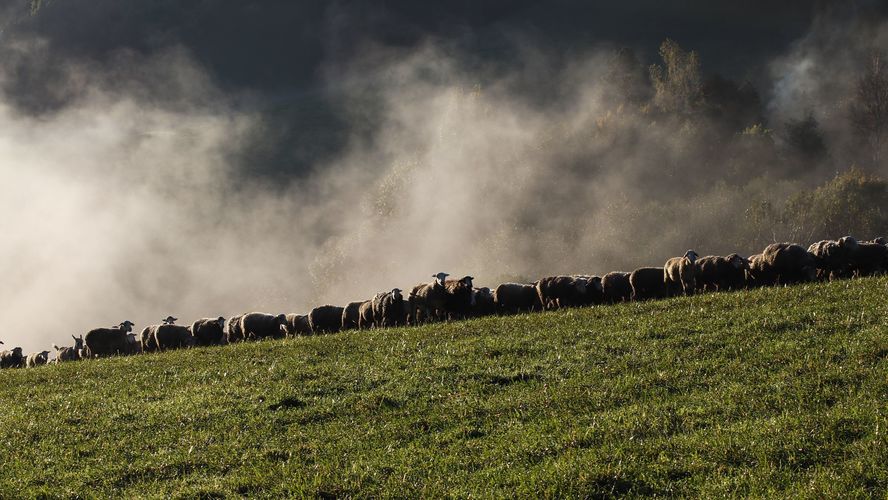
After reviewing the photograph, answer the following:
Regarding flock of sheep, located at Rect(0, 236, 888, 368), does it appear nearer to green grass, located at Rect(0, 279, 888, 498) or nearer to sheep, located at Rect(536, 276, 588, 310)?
sheep, located at Rect(536, 276, 588, 310)

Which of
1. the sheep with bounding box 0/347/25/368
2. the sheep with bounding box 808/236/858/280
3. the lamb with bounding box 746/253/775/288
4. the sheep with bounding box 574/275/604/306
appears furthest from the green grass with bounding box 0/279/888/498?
the sheep with bounding box 0/347/25/368

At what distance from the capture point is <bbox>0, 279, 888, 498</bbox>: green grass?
12.1 meters

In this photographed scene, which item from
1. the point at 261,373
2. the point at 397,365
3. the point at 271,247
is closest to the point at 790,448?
the point at 397,365

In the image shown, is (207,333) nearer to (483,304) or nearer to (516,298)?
(483,304)

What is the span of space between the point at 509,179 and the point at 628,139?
15423mm

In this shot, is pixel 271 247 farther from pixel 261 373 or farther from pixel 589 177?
pixel 261 373

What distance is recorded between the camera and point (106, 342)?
3803 centimetres

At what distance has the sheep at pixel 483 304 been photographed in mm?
33475

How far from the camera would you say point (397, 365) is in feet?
68.3

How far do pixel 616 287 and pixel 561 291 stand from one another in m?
2.18

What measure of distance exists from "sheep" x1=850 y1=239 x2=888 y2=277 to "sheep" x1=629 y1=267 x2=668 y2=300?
6809mm

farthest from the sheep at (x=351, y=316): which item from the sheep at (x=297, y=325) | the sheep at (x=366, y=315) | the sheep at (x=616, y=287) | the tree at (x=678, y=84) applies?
the tree at (x=678, y=84)

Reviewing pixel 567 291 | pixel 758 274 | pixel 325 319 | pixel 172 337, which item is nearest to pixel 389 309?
pixel 325 319

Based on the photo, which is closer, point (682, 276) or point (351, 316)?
point (682, 276)
